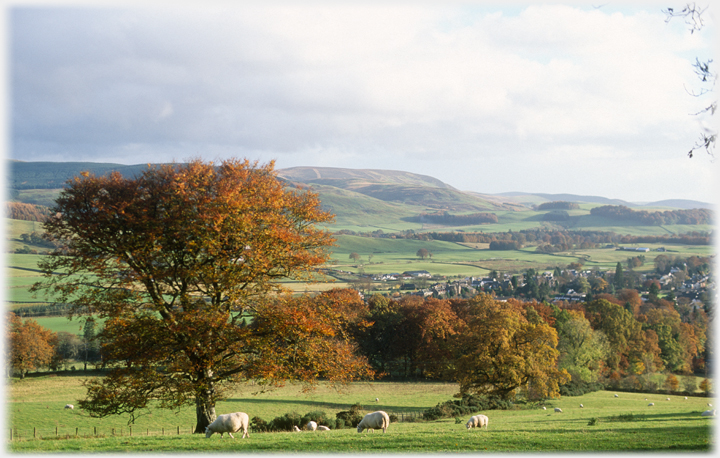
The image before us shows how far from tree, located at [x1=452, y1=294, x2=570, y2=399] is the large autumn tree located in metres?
29.0

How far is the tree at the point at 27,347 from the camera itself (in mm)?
64375

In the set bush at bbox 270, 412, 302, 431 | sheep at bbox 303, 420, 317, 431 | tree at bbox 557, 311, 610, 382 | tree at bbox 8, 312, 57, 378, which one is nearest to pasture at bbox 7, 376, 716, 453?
tree at bbox 8, 312, 57, 378

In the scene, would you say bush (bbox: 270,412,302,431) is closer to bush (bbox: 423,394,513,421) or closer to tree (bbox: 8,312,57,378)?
bush (bbox: 423,394,513,421)

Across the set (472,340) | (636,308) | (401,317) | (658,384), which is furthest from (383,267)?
(472,340)

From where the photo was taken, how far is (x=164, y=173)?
Result: 19062 mm

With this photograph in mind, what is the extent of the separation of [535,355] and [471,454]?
3686 centimetres

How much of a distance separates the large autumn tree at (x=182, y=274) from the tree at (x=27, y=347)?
5795cm

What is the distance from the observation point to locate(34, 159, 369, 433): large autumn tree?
17672 millimetres

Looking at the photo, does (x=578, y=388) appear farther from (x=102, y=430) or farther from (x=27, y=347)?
(x=27, y=347)

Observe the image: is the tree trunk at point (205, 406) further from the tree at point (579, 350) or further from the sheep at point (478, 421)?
the tree at point (579, 350)

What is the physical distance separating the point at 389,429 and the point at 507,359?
952 inches

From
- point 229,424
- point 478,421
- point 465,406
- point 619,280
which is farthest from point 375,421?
point 619,280

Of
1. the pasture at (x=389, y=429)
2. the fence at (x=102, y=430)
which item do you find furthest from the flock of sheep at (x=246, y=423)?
the fence at (x=102, y=430)

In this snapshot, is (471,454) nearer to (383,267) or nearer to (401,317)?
(401,317)
